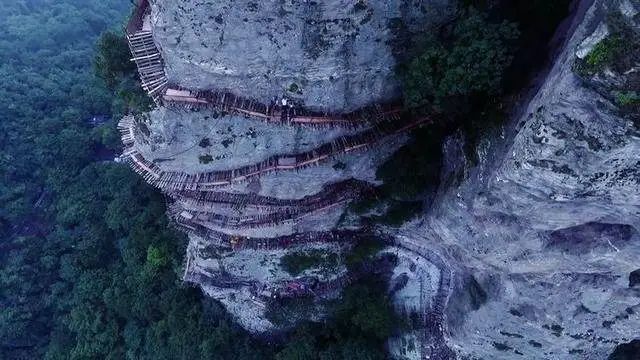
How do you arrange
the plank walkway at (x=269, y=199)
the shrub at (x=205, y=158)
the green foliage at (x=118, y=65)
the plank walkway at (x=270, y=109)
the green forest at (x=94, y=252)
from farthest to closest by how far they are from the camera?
1. the green forest at (x=94, y=252)
2. the plank walkway at (x=269, y=199)
3. the green foliage at (x=118, y=65)
4. the shrub at (x=205, y=158)
5. the plank walkway at (x=270, y=109)

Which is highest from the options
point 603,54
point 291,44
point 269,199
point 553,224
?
point 291,44

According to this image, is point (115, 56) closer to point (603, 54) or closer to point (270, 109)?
point (270, 109)

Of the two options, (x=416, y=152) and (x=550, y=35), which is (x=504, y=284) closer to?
(x=416, y=152)

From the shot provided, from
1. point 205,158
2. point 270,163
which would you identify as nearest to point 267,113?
point 270,163

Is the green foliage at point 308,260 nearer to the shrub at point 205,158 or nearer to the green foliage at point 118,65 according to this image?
the shrub at point 205,158

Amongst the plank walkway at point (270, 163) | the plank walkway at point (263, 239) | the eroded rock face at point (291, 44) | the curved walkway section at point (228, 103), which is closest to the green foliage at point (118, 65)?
the curved walkway section at point (228, 103)

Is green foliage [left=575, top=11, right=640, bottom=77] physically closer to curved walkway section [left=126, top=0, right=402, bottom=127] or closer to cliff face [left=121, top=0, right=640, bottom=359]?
cliff face [left=121, top=0, right=640, bottom=359]

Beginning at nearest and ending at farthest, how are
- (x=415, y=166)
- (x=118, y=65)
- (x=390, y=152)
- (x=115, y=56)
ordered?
(x=415, y=166) → (x=390, y=152) → (x=115, y=56) → (x=118, y=65)
